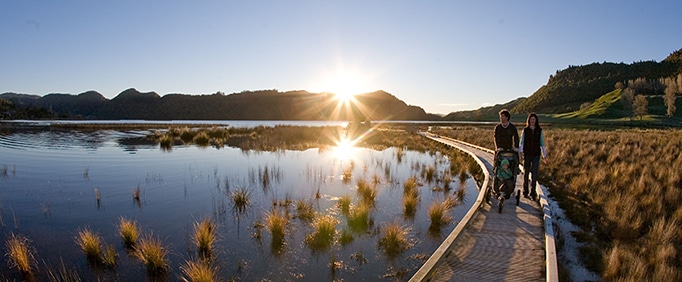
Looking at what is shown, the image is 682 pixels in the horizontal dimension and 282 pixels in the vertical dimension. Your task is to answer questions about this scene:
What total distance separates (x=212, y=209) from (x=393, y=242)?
5.64m

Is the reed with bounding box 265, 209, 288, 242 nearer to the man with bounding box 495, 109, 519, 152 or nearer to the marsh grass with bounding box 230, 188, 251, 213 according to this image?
the marsh grass with bounding box 230, 188, 251, 213

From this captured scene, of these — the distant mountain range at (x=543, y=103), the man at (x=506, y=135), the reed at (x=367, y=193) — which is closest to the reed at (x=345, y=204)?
the reed at (x=367, y=193)

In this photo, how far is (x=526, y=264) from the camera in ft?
18.5

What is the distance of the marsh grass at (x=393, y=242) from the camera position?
285 inches

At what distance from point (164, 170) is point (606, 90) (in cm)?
17678

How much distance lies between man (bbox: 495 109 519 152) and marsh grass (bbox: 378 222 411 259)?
3152mm

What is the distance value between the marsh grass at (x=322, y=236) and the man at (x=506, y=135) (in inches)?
173

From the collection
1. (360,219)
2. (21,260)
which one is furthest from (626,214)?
(21,260)

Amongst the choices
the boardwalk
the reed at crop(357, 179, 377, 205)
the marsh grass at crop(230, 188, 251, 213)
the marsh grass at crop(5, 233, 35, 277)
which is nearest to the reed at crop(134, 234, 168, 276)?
the marsh grass at crop(5, 233, 35, 277)

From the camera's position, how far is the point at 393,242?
24.4ft

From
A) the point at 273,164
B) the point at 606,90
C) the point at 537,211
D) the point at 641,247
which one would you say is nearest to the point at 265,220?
the point at 537,211

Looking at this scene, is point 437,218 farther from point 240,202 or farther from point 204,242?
point 240,202

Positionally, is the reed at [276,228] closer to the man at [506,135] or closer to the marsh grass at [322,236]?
the marsh grass at [322,236]

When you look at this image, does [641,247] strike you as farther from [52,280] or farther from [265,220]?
[52,280]
